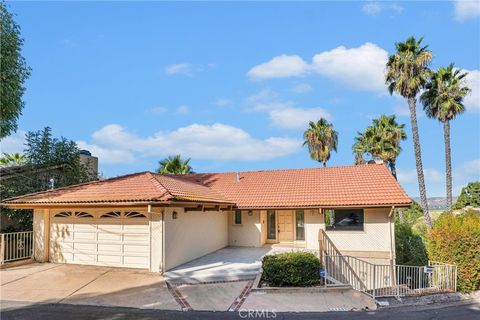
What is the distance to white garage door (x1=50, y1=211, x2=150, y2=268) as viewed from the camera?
12992 mm

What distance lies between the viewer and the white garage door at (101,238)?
13.0 metres

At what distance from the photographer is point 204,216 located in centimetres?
1619

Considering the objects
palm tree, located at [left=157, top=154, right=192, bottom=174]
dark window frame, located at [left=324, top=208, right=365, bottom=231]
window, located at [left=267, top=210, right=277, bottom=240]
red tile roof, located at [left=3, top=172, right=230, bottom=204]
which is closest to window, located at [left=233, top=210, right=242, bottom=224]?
window, located at [left=267, top=210, right=277, bottom=240]

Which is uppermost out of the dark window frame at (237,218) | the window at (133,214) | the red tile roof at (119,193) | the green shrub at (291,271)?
the red tile roof at (119,193)

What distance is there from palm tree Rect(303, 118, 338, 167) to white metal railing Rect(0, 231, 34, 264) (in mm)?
25550

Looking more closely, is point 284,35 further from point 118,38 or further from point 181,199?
point 181,199

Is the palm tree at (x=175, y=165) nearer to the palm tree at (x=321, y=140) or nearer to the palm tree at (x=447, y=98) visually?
the palm tree at (x=321, y=140)

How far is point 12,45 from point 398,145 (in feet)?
93.0

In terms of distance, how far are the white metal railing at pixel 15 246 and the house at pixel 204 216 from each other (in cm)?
64

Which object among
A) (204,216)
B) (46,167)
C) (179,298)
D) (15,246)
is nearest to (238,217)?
(204,216)

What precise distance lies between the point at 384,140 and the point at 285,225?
16.2m

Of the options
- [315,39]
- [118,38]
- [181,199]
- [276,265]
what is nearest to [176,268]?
[181,199]

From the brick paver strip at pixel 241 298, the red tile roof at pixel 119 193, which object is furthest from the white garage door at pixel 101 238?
the brick paver strip at pixel 241 298

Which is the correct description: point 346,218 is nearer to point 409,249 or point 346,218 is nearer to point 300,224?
point 300,224
